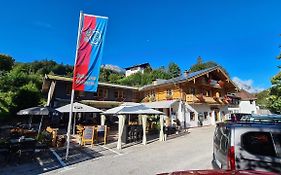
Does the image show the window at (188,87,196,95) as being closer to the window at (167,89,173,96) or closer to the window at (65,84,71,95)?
the window at (167,89,173,96)

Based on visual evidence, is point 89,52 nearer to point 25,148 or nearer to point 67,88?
point 25,148

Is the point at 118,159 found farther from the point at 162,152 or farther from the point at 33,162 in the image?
the point at 33,162

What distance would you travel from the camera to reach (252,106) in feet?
147

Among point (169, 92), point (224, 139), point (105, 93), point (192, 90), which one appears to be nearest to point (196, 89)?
point (192, 90)

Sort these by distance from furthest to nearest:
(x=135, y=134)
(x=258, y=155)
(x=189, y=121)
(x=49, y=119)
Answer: (x=189, y=121) → (x=49, y=119) → (x=135, y=134) → (x=258, y=155)

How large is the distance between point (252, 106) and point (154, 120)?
114 ft

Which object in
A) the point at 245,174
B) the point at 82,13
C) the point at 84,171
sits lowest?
the point at 84,171

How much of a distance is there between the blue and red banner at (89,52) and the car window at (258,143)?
737cm

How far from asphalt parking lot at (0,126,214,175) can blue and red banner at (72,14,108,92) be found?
3.51 m

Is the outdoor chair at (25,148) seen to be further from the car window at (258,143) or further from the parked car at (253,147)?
the car window at (258,143)

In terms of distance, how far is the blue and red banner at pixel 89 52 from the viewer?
31.5ft

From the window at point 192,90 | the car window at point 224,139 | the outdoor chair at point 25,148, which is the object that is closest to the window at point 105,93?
the window at point 192,90

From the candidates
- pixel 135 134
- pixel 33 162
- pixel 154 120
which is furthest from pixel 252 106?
pixel 33 162

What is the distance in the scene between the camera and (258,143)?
4.28 m
